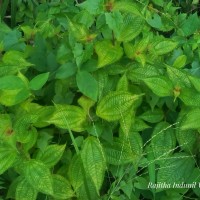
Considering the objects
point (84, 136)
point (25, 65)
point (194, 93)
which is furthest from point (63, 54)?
point (194, 93)

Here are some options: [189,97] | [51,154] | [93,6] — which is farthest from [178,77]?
[51,154]

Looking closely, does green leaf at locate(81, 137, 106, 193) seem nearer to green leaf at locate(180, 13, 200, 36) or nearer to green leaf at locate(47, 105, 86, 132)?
green leaf at locate(47, 105, 86, 132)

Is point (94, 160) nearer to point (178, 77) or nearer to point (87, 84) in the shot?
point (87, 84)

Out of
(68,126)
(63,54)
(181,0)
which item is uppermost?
(63,54)

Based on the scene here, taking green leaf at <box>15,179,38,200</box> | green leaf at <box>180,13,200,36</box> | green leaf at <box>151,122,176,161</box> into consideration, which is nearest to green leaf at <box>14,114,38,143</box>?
green leaf at <box>15,179,38,200</box>

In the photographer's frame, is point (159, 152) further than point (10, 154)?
Yes

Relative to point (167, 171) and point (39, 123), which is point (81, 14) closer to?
point (39, 123)
